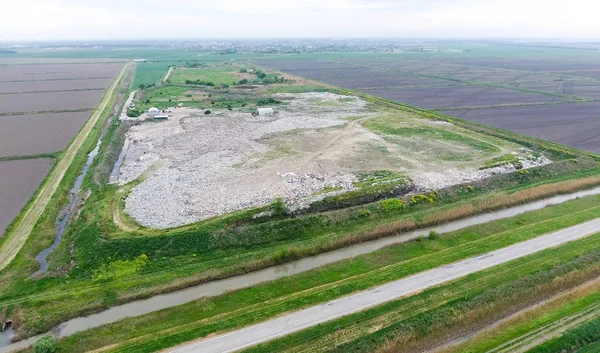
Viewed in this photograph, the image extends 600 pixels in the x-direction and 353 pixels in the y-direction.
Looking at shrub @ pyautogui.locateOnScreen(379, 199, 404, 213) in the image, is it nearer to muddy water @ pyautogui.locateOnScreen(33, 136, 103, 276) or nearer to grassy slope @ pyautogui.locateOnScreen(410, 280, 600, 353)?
grassy slope @ pyautogui.locateOnScreen(410, 280, 600, 353)

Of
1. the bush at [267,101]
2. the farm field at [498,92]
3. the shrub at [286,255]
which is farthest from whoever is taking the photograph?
the bush at [267,101]

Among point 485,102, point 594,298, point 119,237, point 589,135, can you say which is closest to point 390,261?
point 594,298

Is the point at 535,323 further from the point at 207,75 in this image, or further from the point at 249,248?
the point at 207,75

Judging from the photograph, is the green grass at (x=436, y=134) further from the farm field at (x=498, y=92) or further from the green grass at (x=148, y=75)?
the green grass at (x=148, y=75)

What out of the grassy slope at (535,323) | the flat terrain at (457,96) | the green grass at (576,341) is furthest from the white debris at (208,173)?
the flat terrain at (457,96)

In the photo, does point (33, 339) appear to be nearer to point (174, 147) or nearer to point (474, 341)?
point (474, 341)
